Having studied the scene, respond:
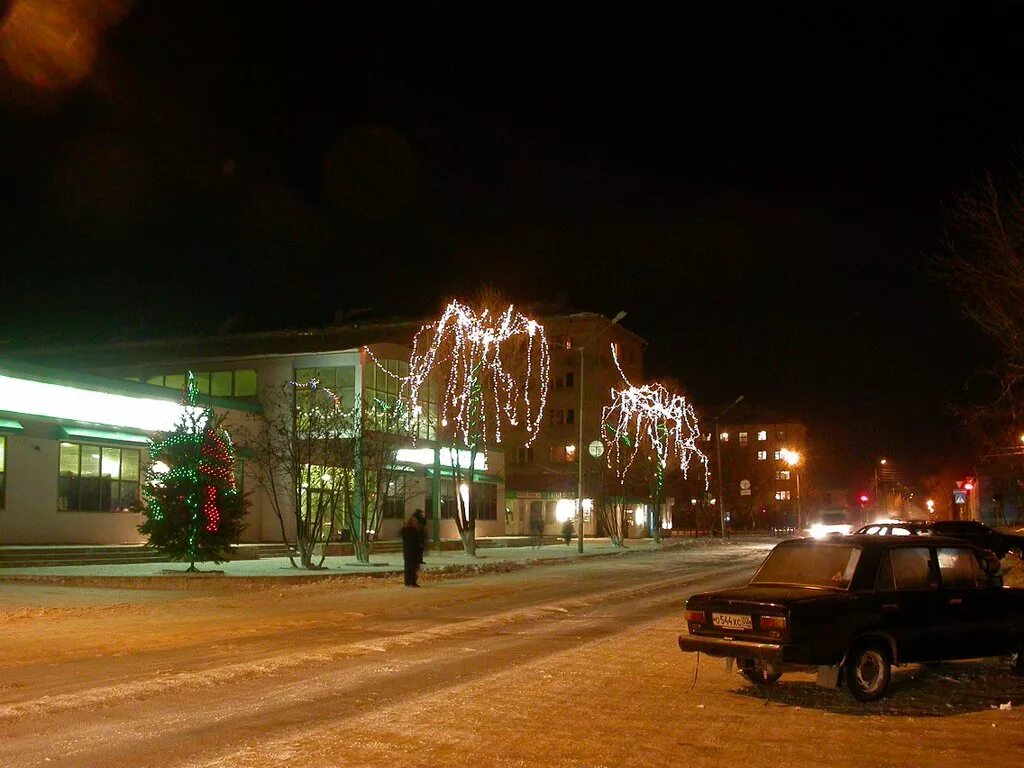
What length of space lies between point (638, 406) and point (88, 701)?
148 feet

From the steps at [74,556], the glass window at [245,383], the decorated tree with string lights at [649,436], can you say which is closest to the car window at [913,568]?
the steps at [74,556]

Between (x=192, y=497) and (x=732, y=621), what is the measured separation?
1994 centimetres

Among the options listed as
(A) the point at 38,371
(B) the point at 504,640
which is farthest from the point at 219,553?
(B) the point at 504,640

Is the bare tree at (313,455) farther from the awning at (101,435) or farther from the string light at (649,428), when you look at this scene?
the string light at (649,428)

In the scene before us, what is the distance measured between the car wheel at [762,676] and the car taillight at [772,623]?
1.04 m

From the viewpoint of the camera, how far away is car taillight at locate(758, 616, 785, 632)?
9.21 meters

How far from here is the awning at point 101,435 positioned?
34500 millimetres

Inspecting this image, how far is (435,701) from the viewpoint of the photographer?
31.1ft

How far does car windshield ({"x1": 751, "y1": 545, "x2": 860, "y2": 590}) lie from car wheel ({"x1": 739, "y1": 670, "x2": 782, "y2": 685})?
2.90 ft

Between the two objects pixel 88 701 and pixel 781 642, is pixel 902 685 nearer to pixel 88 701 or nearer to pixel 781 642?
pixel 781 642

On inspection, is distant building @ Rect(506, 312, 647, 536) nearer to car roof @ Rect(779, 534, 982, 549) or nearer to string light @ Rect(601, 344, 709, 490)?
string light @ Rect(601, 344, 709, 490)

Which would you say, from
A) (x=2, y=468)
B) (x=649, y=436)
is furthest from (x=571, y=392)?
(x=2, y=468)

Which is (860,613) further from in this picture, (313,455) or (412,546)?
(313,455)

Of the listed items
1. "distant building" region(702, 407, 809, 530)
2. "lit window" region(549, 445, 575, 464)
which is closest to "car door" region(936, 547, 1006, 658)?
"distant building" region(702, 407, 809, 530)
